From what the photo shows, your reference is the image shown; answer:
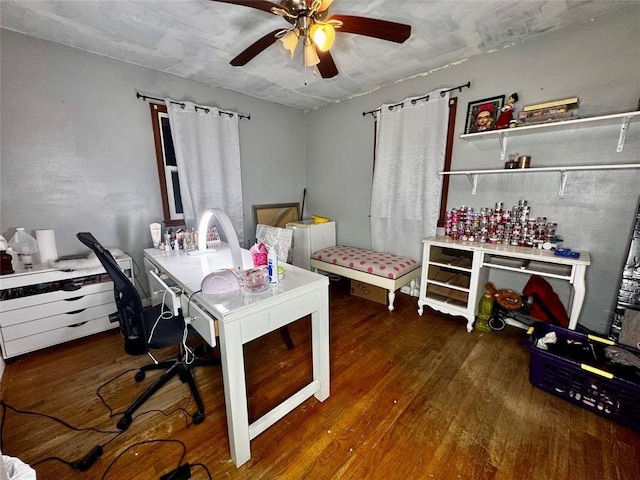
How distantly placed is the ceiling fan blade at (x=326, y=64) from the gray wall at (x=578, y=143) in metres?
1.26

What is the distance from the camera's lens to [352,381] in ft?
5.54

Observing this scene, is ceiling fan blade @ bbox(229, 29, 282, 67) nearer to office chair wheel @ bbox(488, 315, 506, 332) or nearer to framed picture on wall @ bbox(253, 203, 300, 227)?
framed picture on wall @ bbox(253, 203, 300, 227)

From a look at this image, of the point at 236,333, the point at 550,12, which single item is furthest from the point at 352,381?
the point at 550,12

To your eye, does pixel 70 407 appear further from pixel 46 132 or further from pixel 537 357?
pixel 537 357

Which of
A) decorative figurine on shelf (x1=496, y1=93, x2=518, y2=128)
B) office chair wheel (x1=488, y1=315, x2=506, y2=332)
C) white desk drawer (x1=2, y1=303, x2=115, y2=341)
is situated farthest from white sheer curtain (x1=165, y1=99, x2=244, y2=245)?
office chair wheel (x1=488, y1=315, x2=506, y2=332)

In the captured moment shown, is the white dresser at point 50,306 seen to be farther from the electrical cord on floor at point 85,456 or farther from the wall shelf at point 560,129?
the wall shelf at point 560,129

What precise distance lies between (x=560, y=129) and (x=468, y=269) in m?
1.27

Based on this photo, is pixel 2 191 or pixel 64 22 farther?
pixel 2 191

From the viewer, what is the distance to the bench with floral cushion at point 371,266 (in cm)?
248

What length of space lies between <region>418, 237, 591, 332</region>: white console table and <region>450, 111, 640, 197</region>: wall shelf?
0.60 m

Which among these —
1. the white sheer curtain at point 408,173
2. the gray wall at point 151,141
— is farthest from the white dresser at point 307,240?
the gray wall at point 151,141

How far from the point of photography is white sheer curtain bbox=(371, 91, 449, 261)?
8.41 ft

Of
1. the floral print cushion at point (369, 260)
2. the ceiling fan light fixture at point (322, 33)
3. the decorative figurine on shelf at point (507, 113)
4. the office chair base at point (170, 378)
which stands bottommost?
the office chair base at point (170, 378)

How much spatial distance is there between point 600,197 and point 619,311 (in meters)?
0.82
